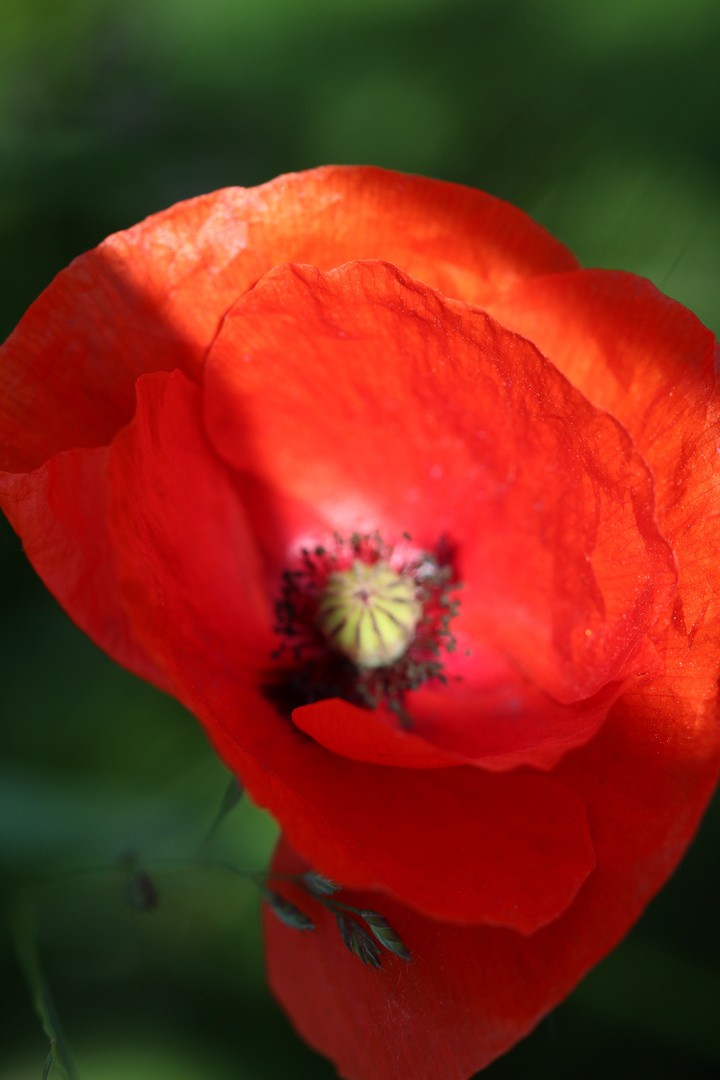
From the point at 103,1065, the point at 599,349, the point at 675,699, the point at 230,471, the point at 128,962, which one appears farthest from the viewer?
the point at 128,962

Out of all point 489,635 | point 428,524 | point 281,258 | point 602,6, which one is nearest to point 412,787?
point 489,635

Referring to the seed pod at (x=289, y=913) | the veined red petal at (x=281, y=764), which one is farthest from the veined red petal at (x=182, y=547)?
the seed pod at (x=289, y=913)

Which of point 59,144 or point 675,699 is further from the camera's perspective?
point 59,144

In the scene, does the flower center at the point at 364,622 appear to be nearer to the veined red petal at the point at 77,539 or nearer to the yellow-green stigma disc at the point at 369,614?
the yellow-green stigma disc at the point at 369,614

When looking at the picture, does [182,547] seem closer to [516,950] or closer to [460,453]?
[460,453]

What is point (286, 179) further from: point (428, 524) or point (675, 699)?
point (675, 699)

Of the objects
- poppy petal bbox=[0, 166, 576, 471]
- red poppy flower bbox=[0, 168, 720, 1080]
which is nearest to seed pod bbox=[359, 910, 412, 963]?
red poppy flower bbox=[0, 168, 720, 1080]
